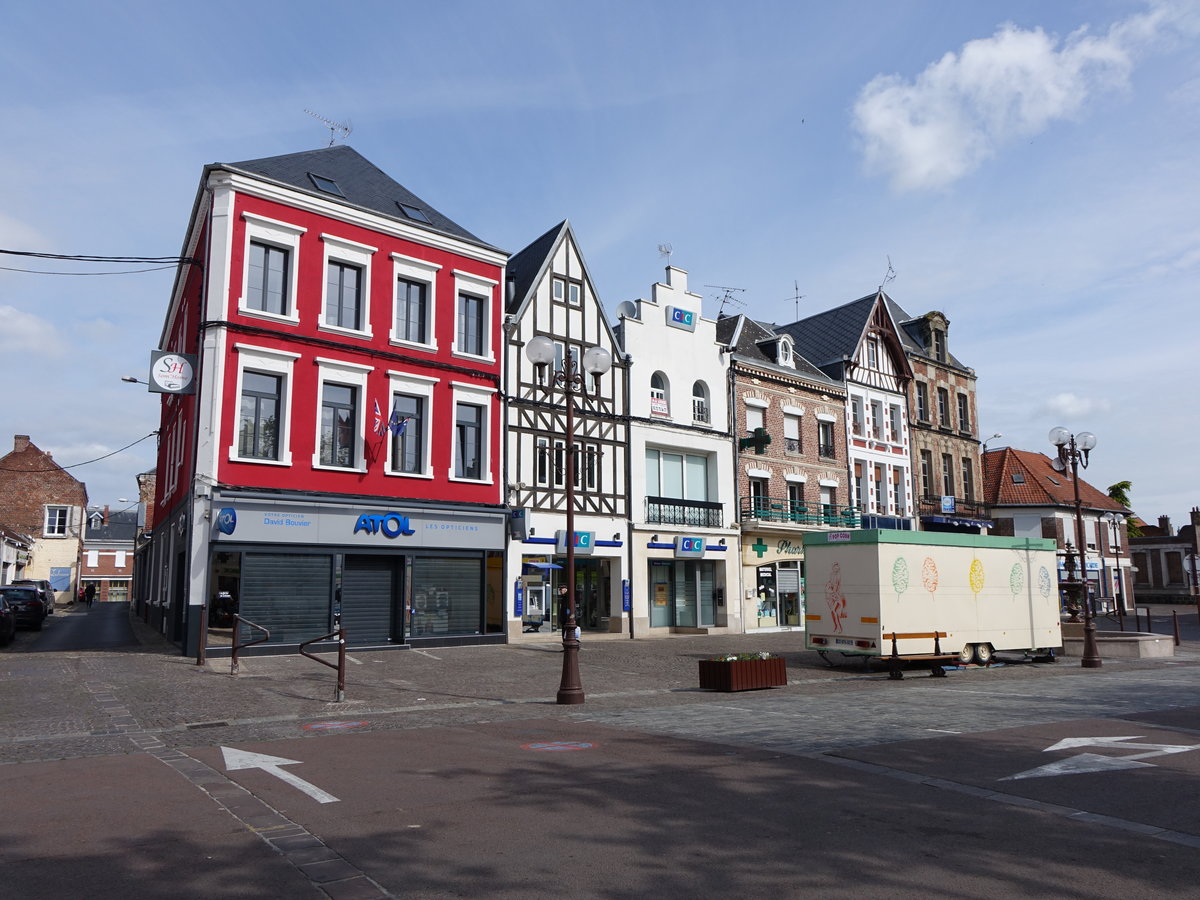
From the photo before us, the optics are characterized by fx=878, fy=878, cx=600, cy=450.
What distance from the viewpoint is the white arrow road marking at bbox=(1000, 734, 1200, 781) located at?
Result: 8.22 meters

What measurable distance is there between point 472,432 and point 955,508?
26.1 metres

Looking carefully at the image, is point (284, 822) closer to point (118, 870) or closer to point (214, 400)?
point (118, 870)

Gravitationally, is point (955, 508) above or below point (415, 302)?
below

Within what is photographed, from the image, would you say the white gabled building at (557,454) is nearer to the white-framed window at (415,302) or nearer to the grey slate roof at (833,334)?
the white-framed window at (415,302)

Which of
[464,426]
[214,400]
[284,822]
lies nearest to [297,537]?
[214,400]

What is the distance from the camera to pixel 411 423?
2366cm

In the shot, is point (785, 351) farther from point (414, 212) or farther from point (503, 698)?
point (503, 698)

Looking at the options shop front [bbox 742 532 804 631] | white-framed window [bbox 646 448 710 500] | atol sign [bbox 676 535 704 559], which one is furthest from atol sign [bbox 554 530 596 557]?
shop front [bbox 742 532 804 631]

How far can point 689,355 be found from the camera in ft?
103

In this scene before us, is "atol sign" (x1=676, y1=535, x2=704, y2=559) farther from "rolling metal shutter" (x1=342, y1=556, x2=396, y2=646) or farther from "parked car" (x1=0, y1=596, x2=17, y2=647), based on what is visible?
"parked car" (x1=0, y1=596, x2=17, y2=647)

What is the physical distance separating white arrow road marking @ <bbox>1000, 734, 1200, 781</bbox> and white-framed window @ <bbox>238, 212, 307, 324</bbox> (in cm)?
1847

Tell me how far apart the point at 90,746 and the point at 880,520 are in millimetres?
27809

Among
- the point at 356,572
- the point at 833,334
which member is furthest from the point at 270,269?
the point at 833,334

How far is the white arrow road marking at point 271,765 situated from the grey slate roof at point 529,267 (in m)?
19.3
